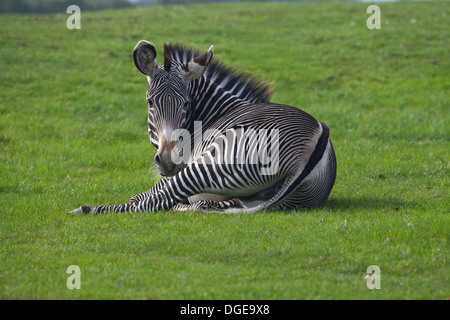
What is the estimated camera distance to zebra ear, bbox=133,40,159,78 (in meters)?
8.63

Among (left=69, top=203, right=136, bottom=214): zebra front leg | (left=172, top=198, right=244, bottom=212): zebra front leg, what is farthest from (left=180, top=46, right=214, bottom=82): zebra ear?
(left=69, top=203, right=136, bottom=214): zebra front leg

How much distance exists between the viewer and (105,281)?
5988 millimetres

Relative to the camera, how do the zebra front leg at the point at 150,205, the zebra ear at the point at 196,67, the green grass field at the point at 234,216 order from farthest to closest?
the zebra ear at the point at 196,67, the zebra front leg at the point at 150,205, the green grass field at the point at 234,216

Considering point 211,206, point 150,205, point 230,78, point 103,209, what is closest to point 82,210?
point 103,209

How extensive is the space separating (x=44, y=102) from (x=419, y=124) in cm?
1094

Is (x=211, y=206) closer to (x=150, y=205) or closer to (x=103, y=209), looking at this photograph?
(x=150, y=205)

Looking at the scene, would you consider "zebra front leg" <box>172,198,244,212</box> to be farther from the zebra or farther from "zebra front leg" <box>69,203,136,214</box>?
"zebra front leg" <box>69,203,136,214</box>

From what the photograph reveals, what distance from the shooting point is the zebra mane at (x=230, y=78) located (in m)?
9.57

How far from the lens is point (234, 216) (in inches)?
323

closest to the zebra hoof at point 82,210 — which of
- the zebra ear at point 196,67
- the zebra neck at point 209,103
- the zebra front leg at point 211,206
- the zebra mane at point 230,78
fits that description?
the zebra front leg at point 211,206

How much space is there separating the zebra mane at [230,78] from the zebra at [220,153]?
0.33m

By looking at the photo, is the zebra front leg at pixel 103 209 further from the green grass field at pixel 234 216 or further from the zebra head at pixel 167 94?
the zebra head at pixel 167 94

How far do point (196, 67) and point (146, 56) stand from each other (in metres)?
0.78
